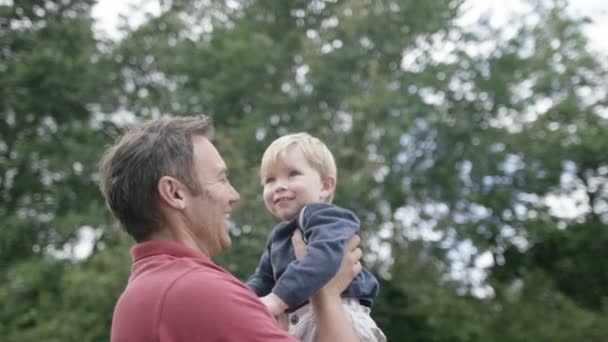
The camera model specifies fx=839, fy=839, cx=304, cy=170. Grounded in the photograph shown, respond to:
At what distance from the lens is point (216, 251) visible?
209cm

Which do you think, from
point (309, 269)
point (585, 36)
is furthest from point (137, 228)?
point (585, 36)

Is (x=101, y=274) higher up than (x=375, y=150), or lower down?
lower down

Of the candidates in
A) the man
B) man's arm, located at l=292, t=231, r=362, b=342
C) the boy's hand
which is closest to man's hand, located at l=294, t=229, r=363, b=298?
man's arm, located at l=292, t=231, r=362, b=342

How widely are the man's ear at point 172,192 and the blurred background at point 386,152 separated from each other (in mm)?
8820

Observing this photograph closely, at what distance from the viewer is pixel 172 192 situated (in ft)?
6.45

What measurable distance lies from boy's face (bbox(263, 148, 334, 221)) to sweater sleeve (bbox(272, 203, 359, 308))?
0.69ft

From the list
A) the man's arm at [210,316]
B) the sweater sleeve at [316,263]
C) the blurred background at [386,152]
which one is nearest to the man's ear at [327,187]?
the sweater sleeve at [316,263]

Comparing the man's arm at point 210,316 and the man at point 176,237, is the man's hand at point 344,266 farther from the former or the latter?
the man's arm at point 210,316

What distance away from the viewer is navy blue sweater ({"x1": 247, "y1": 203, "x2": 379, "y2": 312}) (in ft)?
7.89

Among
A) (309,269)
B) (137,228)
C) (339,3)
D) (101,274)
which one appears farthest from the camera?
(339,3)

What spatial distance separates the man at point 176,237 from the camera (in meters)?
1.72

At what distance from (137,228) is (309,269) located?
588 mm

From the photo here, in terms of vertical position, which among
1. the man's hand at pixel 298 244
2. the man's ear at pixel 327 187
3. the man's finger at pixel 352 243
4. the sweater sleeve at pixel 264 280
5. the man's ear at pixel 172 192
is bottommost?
the sweater sleeve at pixel 264 280

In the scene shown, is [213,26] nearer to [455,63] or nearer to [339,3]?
[339,3]
